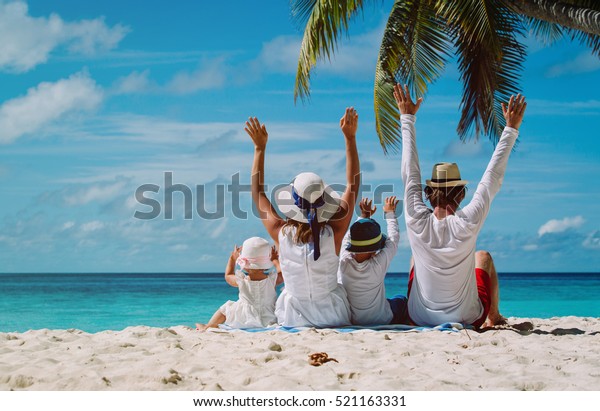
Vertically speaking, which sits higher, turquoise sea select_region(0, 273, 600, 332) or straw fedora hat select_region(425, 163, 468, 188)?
straw fedora hat select_region(425, 163, 468, 188)

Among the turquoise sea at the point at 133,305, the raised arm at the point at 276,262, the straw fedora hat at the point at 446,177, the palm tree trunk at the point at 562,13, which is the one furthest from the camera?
the turquoise sea at the point at 133,305

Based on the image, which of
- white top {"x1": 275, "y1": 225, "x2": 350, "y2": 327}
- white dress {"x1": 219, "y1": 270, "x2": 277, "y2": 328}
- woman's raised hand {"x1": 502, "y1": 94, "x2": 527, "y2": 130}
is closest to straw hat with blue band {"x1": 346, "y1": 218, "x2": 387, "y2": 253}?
white top {"x1": 275, "y1": 225, "x2": 350, "y2": 327}

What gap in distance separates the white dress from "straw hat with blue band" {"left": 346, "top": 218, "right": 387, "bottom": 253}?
33.9 inches

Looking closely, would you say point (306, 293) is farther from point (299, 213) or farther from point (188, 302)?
point (188, 302)

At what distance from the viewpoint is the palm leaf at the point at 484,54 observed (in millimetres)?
7992

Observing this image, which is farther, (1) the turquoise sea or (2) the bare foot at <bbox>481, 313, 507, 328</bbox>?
(1) the turquoise sea

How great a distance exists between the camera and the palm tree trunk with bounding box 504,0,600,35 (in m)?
7.58

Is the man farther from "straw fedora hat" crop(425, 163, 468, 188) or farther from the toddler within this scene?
the toddler

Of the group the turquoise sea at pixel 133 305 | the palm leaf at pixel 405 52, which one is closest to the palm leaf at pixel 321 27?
the palm leaf at pixel 405 52

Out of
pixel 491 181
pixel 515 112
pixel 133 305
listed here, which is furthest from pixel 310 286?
pixel 133 305

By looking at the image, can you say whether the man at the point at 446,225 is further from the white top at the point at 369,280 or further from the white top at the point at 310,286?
the white top at the point at 310,286

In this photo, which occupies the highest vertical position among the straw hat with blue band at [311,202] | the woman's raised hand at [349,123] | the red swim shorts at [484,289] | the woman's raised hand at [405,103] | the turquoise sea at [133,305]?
the woman's raised hand at [405,103]

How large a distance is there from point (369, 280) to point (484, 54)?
5.17 meters

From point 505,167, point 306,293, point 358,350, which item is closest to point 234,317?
point 306,293
